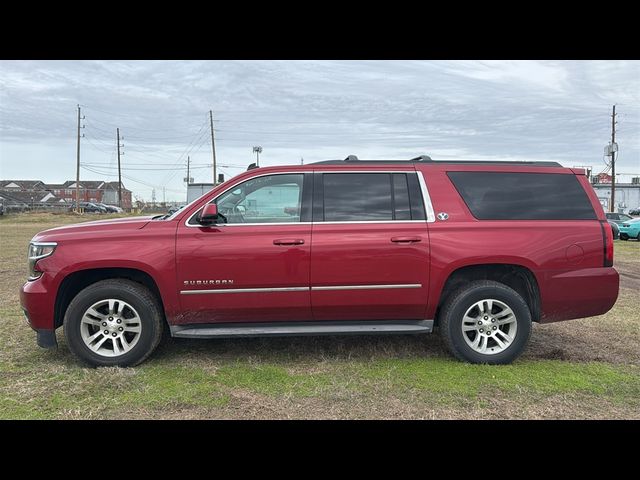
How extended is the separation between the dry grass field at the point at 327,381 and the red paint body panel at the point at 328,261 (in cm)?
47

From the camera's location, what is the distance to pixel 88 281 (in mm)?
4371

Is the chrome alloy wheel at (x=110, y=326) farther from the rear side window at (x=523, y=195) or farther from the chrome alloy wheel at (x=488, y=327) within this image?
the rear side window at (x=523, y=195)

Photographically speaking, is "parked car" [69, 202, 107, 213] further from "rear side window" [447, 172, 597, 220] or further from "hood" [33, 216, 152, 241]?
"rear side window" [447, 172, 597, 220]

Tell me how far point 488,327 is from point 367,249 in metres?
1.40

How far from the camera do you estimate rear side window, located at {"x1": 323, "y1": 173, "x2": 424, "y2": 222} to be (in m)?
4.34

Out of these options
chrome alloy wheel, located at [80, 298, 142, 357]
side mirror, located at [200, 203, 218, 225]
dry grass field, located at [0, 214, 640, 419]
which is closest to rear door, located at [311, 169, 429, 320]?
dry grass field, located at [0, 214, 640, 419]

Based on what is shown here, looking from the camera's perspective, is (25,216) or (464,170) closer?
(464,170)

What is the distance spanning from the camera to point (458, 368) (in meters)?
4.23

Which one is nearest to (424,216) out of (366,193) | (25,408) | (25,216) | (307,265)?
(366,193)

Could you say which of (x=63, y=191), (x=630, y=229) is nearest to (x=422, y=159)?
(x=630, y=229)

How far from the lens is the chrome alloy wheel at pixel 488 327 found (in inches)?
170

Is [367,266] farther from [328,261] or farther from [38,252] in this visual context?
[38,252]

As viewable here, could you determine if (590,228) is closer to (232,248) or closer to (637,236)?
(232,248)

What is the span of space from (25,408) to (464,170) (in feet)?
14.1
